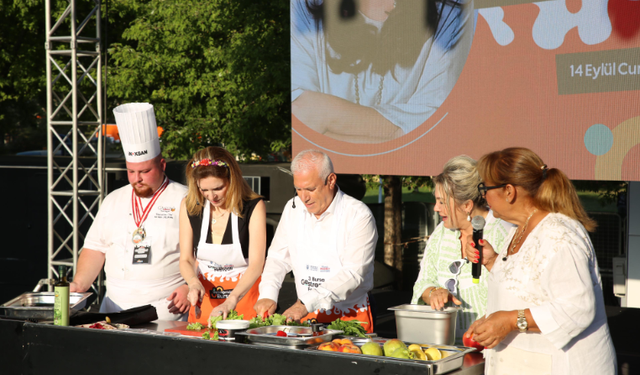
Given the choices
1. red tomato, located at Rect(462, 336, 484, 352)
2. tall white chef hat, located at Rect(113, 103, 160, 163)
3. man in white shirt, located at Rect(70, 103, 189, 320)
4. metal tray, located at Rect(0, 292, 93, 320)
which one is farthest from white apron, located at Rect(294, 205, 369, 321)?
metal tray, located at Rect(0, 292, 93, 320)

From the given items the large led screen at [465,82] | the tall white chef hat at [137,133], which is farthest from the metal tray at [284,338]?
the large led screen at [465,82]

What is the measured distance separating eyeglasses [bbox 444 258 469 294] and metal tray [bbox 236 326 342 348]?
453mm

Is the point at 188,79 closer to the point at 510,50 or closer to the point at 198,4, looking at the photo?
the point at 198,4

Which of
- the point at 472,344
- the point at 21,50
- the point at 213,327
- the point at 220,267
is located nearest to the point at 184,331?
the point at 213,327

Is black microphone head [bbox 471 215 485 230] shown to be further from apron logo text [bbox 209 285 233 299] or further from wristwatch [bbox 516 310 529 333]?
apron logo text [bbox 209 285 233 299]

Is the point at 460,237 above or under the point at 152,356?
above

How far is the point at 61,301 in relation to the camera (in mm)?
2186

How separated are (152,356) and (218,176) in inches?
31.3

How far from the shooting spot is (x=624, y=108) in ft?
12.3

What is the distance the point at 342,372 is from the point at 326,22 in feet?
12.0

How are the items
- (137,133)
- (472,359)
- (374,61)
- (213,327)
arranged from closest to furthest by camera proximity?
(472,359), (213,327), (137,133), (374,61)

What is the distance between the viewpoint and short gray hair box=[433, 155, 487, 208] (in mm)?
2203

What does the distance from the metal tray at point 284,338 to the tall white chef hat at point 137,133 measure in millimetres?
1089

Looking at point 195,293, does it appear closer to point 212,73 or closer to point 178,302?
point 178,302
